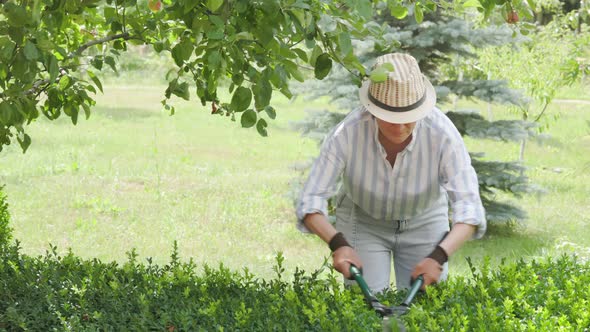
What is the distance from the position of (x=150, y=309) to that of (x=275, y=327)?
696mm

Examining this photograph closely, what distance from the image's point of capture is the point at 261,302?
12.5ft

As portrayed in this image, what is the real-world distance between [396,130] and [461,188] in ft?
1.26

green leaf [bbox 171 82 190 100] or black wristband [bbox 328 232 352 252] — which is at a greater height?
green leaf [bbox 171 82 190 100]

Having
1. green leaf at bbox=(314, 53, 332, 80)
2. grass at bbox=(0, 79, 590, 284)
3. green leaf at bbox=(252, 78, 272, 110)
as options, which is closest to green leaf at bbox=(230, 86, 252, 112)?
Answer: green leaf at bbox=(252, 78, 272, 110)

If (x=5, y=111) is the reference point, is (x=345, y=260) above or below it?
below

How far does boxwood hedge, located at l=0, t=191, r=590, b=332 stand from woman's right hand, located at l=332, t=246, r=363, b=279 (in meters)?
0.08

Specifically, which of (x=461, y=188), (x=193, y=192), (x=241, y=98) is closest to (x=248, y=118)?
(x=241, y=98)

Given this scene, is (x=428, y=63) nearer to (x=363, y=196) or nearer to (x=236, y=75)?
(x=363, y=196)

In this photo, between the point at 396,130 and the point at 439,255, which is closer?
the point at 439,255

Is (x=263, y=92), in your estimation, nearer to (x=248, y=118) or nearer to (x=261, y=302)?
(x=248, y=118)

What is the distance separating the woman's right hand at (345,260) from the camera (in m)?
3.70

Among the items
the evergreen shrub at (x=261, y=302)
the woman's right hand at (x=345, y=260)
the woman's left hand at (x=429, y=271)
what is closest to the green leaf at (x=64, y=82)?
the evergreen shrub at (x=261, y=302)

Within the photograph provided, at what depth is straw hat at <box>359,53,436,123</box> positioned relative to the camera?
3779mm

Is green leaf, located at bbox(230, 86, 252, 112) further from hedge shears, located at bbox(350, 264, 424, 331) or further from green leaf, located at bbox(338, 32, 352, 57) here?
hedge shears, located at bbox(350, 264, 424, 331)
